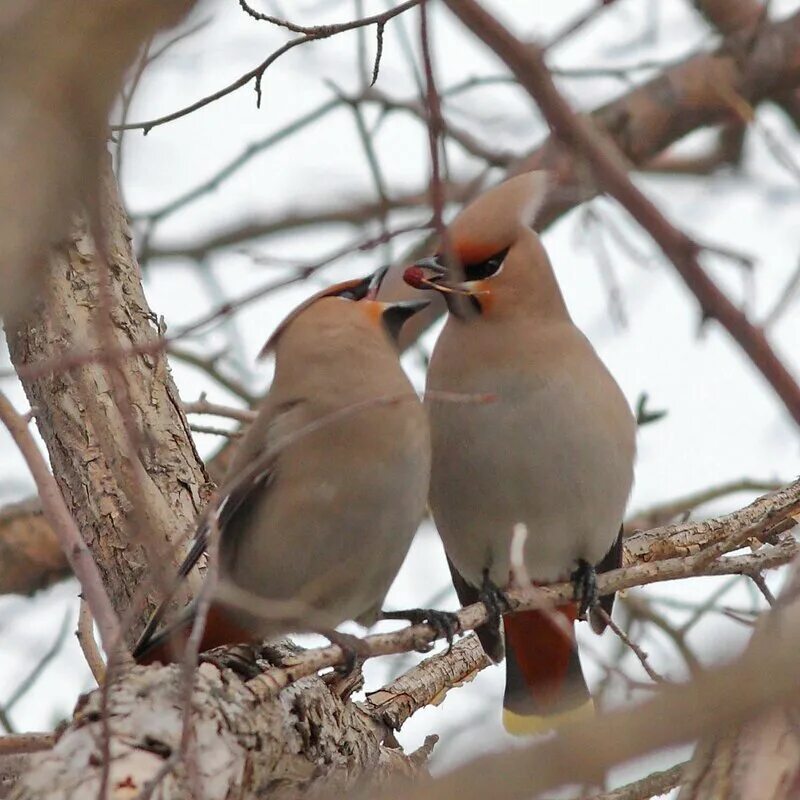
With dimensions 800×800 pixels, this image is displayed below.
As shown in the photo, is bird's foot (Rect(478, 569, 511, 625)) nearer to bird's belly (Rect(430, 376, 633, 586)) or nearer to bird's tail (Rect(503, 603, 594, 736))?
bird's belly (Rect(430, 376, 633, 586))

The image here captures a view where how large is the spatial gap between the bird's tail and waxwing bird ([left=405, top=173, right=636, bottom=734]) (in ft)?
0.25

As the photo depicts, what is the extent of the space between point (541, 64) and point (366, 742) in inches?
85.0

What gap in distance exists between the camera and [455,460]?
4.00 m

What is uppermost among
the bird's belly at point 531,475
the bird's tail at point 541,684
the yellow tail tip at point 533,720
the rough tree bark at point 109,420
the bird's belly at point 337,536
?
the rough tree bark at point 109,420

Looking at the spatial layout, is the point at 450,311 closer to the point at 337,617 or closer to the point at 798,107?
the point at 337,617

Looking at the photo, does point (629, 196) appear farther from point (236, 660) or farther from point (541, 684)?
point (541, 684)

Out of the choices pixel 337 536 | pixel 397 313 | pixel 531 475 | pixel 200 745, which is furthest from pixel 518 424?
pixel 200 745

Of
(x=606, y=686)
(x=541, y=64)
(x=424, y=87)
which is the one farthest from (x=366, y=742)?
(x=541, y=64)

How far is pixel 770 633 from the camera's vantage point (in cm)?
157

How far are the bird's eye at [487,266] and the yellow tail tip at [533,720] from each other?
4.62ft

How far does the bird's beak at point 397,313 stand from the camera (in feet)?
13.1

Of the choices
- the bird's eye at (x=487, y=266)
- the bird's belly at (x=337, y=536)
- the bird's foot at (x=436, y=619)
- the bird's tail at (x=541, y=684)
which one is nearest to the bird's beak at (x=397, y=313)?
the bird's eye at (x=487, y=266)

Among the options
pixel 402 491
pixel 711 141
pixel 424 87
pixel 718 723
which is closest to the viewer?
pixel 718 723

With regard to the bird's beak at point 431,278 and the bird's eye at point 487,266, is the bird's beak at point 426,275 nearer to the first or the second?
the bird's beak at point 431,278
